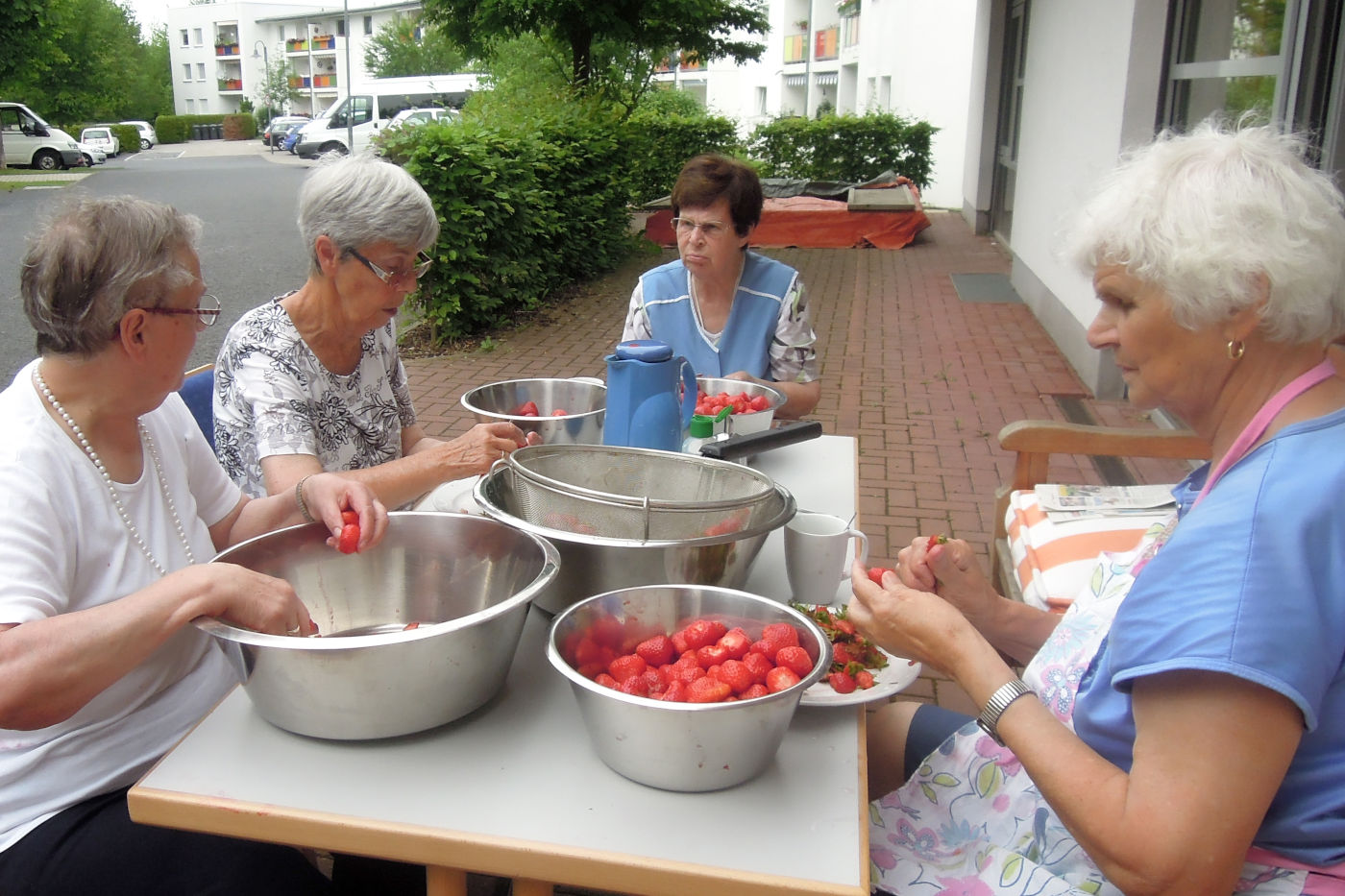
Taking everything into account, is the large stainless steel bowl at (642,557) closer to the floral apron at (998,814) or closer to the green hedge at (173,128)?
the floral apron at (998,814)

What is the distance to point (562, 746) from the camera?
1.44 metres

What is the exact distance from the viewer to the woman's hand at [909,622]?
4.83 ft

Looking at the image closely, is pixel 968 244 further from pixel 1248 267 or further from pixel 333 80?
pixel 333 80

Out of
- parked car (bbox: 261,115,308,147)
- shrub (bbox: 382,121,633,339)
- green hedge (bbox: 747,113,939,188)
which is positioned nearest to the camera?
shrub (bbox: 382,121,633,339)

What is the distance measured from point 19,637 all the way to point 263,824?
17.3 inches

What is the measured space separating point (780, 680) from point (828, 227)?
12.5 meters

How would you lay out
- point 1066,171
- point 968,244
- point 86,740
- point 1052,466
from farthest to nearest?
point 968,244 < point 1066,171 < point 1052,466 < point 86,740

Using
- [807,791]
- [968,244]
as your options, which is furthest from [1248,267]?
[968,244]

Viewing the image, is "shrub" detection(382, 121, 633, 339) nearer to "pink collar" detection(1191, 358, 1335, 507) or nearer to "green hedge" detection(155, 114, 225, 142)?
"pink collar" detection(1191, 358, 1335, 507)

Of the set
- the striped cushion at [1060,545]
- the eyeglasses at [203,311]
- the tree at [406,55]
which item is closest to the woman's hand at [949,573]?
the striped cushion at [1060,545]

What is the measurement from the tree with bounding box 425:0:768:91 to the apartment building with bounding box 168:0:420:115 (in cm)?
6442

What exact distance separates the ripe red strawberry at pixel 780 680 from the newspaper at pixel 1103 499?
1986mm

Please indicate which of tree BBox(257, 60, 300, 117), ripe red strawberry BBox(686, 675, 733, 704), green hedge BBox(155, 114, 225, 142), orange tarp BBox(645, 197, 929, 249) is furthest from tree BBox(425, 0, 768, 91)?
tree BBox(257, 60, 300, 117)

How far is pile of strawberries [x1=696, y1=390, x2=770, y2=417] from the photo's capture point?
2695mm
